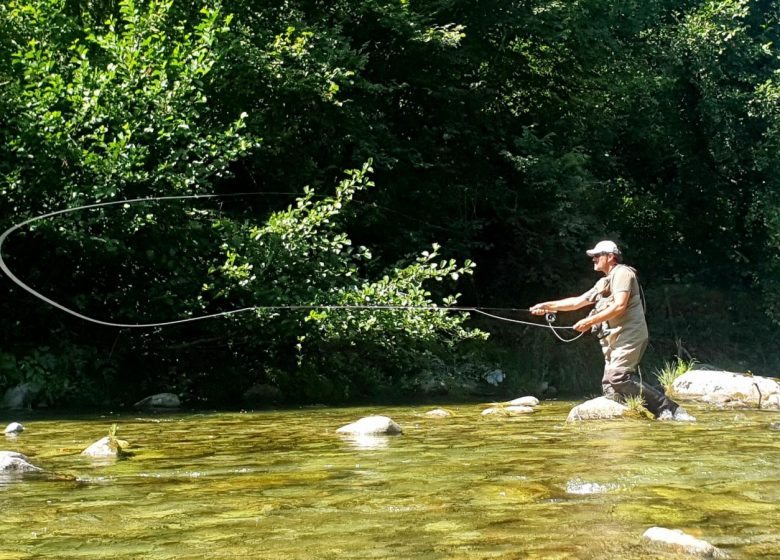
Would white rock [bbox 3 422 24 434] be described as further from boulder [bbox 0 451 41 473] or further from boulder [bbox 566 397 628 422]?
boulder [bbox 566 397 628 422]

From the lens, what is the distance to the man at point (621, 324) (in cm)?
848

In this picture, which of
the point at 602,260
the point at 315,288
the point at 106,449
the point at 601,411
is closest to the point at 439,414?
the point at 601,411

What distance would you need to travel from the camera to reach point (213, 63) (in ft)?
38.4

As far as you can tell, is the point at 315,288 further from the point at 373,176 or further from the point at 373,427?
the point at 373,427

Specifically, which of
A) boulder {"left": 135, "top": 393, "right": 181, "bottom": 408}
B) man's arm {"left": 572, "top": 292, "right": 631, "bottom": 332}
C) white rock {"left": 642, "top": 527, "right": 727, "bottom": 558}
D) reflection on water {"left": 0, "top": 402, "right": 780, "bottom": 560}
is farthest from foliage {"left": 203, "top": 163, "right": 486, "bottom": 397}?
white rock {"left": 642, "top": 527, "right": 727, "bottom": 558}

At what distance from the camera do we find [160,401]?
1200 cm

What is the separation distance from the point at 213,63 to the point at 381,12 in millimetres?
5130

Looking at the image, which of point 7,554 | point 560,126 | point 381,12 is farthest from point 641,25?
point 7,554

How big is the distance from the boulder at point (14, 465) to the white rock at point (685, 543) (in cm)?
364

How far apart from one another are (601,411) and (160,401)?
5.73 meters

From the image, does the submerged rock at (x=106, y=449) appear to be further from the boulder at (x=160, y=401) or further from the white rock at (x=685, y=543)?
the boulder at (x=160, y=401)

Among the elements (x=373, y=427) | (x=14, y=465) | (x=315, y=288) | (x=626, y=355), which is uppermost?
(x=315, y=288)

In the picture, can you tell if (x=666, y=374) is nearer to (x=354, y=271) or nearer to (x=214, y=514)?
(x=354, y=271)

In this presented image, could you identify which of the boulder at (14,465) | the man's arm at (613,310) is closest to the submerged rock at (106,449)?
the boulder at (14,465)
